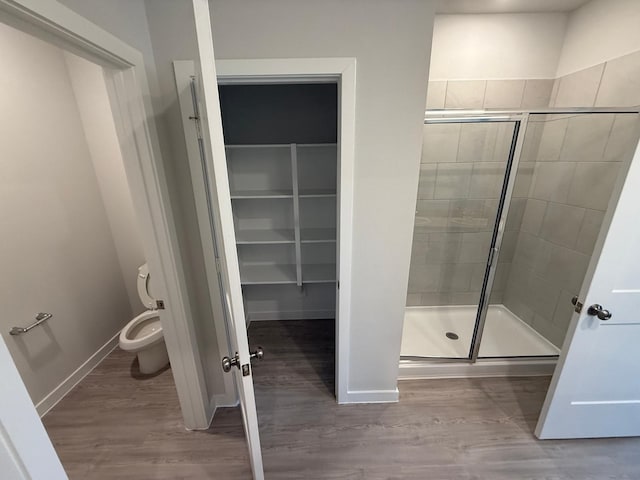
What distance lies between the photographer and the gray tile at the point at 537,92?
2115 mm

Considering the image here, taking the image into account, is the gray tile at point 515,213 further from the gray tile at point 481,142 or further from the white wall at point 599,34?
the white wall at point 599,34

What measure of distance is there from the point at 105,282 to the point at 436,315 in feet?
10.7

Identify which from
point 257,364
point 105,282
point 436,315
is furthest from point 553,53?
point 105,282

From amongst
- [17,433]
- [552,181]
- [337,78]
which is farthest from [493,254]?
[17,433]

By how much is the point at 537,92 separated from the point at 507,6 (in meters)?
0.72

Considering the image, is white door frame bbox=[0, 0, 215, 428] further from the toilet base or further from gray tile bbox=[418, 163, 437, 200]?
gray tile bbox=[418, 163, 437, 200]

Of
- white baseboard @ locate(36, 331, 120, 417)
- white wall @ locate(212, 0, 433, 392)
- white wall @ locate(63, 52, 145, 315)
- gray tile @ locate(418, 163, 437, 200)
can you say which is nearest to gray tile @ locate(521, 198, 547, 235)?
gray tile @ locate(418, 163, 437, 200)

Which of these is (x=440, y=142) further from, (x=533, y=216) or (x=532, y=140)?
(x=533, y=216)

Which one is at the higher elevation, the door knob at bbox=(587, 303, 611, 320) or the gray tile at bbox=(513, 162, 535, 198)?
the gray tile at bbox=(513, 162, 535, 198)

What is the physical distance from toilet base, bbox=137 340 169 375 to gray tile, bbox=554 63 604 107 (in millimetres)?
3805

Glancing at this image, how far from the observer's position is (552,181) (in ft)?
6.99

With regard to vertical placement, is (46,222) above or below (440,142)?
below

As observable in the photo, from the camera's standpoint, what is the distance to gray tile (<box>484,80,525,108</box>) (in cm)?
212

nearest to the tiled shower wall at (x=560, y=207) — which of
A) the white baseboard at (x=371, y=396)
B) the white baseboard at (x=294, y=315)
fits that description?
the white baseboard at (x=371, y=396)
